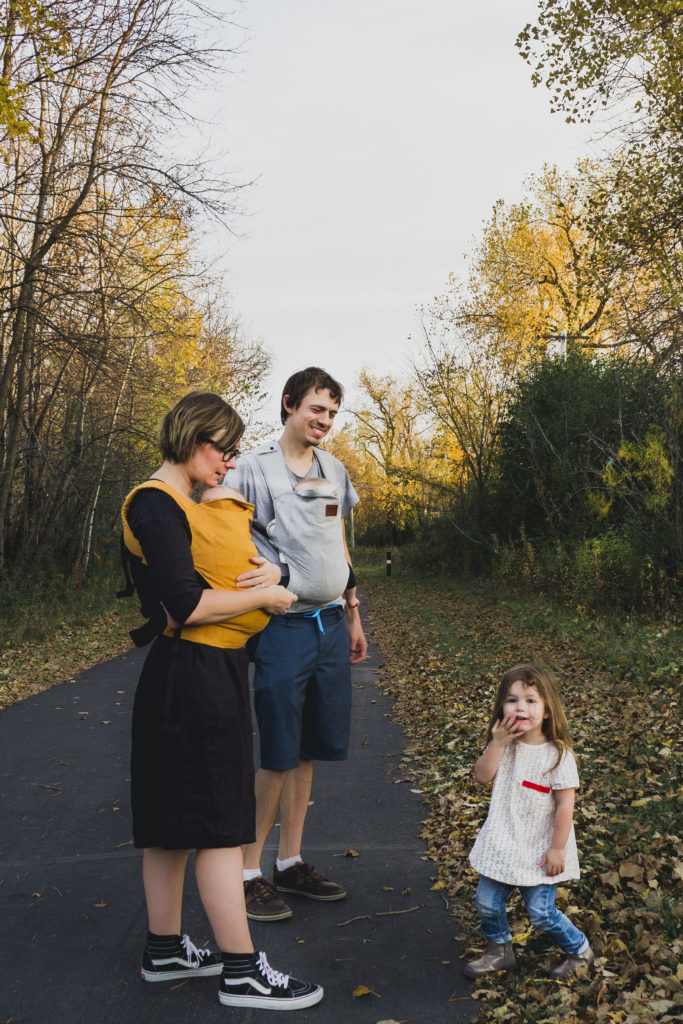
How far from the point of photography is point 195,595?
2.90 meters

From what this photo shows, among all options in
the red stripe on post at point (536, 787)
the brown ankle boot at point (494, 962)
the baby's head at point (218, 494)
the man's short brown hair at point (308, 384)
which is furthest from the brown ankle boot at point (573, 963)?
the man's short brown hair at point (308, 384)

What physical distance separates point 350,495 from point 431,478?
2626 centimetres

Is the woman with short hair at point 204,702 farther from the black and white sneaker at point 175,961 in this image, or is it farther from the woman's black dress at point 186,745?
the black and white sneaker at point 175,961

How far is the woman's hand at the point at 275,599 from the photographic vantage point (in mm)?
3102

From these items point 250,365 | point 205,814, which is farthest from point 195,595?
point 250,365

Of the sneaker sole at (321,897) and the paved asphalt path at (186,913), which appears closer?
the paved asphalt path at (186,913)

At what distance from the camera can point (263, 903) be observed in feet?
13.1

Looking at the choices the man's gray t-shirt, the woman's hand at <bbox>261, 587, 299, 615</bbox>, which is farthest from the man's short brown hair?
the woman's hand at <bbox>261, 587, 299, 615</bbox>

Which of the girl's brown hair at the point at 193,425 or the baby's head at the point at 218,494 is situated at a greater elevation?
the girl's brown hair at the point at 193,425

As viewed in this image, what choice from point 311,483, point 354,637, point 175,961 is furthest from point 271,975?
point 311,483

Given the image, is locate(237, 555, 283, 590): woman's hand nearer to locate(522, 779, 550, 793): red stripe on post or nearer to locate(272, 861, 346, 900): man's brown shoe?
locate(522, 779, 550, 793): red stripe on post

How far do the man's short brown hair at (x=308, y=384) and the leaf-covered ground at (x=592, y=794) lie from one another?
248cm

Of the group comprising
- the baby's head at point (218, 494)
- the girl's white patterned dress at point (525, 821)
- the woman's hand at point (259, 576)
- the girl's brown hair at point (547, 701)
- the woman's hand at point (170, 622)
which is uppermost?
the baby's head at point (218, 494)

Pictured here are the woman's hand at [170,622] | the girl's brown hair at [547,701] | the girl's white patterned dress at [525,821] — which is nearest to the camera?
the woman's hand at [170,622]
